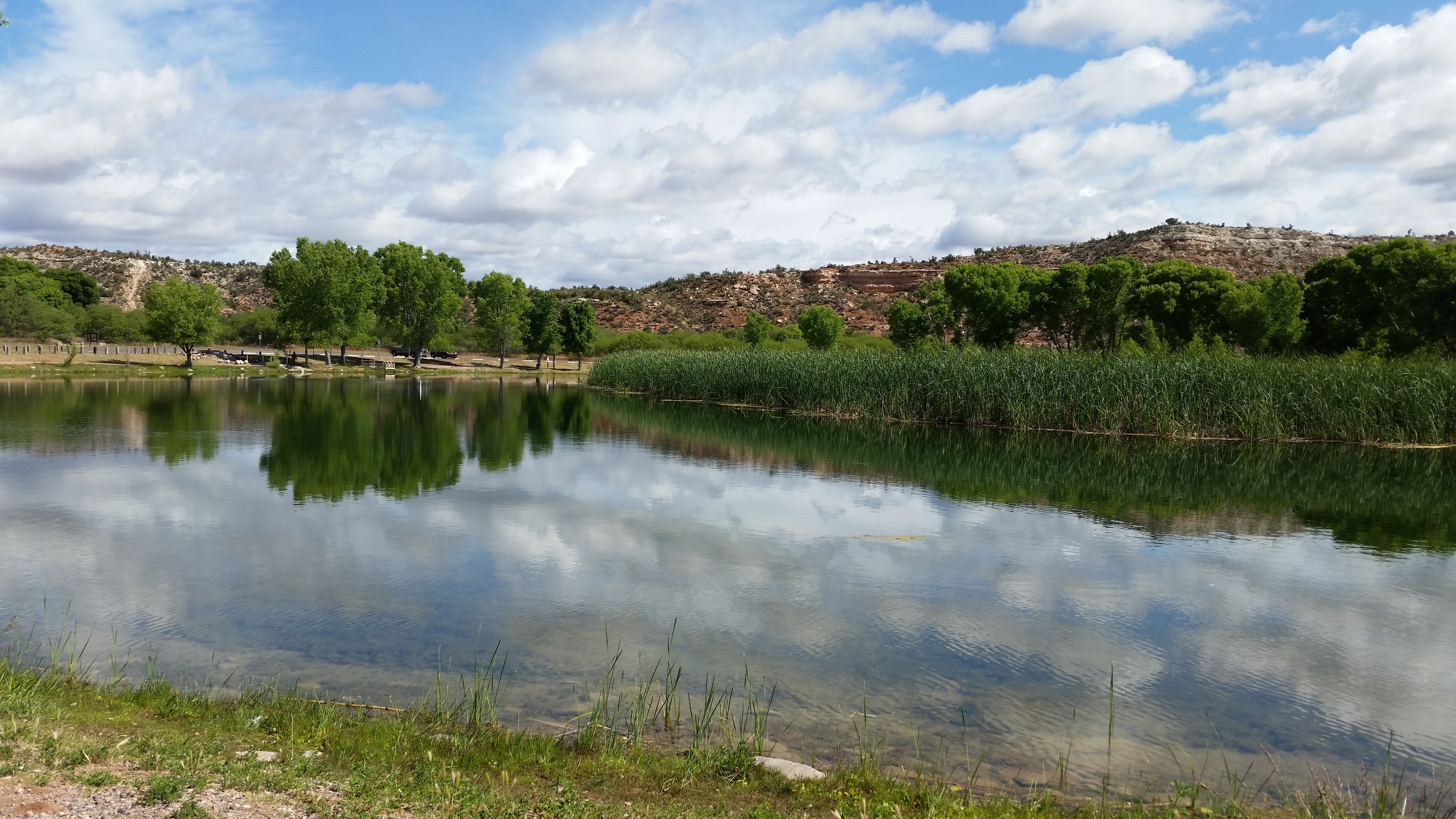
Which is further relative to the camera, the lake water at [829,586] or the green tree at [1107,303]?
the green tree at [1107,303]

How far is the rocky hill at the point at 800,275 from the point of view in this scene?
2746 inches

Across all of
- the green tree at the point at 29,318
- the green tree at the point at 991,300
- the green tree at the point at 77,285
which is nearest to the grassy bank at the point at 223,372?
the green tree at the point at 29,318

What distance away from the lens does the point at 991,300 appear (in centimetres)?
4647

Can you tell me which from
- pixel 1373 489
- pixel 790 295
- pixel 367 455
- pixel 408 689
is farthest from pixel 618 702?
pixel 790 295

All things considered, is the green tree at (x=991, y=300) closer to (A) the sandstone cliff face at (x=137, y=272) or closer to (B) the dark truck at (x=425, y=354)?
(B) the dark truck at (x=425, y=354)

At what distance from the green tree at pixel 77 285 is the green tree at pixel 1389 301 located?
86354 mm

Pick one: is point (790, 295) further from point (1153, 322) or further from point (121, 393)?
point (121, 393)

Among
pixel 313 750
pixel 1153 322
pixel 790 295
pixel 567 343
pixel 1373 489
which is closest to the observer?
pixel 313 750

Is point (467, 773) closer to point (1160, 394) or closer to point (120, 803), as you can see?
point (120, 803)

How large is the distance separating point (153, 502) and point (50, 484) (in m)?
2.44

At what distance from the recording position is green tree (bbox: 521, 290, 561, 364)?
2714 inches

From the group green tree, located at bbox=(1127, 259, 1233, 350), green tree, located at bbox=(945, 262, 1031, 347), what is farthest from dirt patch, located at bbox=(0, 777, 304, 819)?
green tree, located at bbox=(945, 262, 1031, 347)

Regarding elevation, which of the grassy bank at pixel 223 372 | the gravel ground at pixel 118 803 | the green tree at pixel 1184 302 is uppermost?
the green tree at pixel 1184 302

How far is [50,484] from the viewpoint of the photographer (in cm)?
1355
